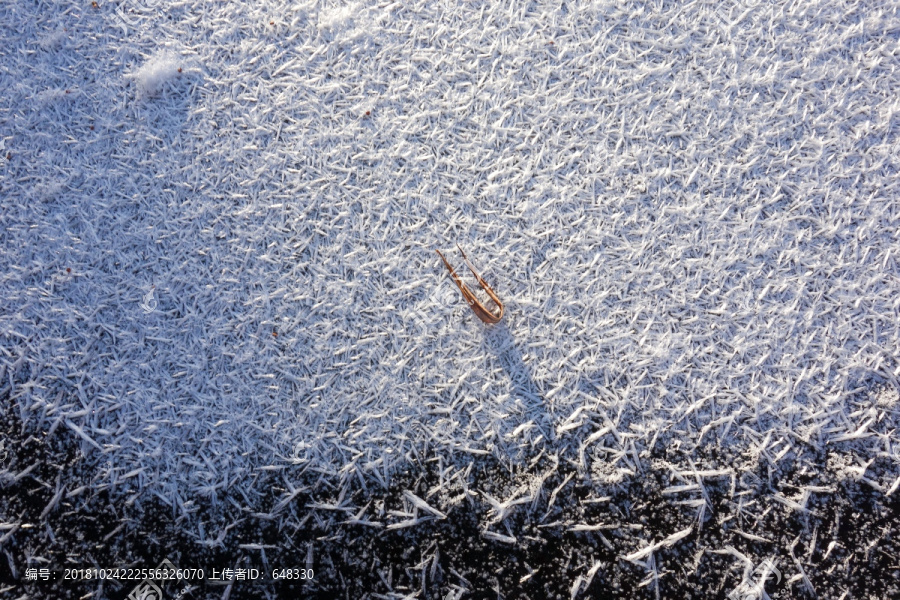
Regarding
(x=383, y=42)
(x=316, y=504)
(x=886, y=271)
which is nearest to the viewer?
(x=316, y=504)

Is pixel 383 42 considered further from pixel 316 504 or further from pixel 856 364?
pixel 856 364

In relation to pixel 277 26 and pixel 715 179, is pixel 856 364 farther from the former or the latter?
pixel 277 26

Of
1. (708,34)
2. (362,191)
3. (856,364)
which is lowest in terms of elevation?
(856,364)

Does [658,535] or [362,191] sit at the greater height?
[362,191]

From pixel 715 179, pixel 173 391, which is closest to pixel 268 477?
pixel 173 391

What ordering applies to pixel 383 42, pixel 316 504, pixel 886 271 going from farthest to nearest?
pixel 383 42, pixel 886 271, pixel 316 504

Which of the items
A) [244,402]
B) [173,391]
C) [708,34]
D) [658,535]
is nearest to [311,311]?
[244,402]

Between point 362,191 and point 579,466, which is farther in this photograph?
point 362,191
